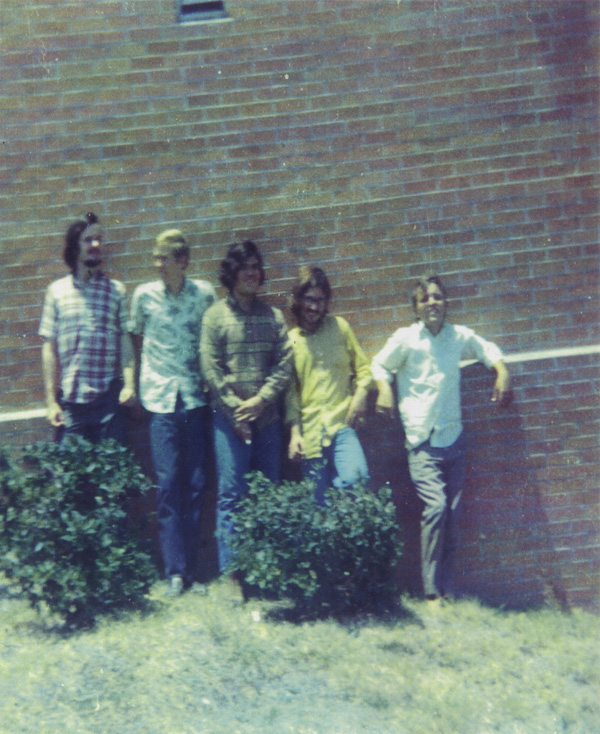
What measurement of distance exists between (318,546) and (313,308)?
4.60 ft

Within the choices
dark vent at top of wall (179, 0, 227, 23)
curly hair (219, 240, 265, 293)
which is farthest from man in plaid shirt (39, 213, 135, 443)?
dark vent at top of wall (179, 0, 227, 23)

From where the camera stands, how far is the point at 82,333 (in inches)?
182

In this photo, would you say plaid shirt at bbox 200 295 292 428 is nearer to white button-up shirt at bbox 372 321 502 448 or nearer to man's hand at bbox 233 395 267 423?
man's hand at bbox 233 395 267 423

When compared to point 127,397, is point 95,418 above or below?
below

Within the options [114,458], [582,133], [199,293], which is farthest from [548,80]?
[114,458]

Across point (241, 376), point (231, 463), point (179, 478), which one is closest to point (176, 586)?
point (179, 478)

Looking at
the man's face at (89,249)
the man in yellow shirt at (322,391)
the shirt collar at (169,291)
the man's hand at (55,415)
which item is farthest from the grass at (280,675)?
the man's face at (89,249)

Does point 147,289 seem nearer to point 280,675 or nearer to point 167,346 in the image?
point 167,346

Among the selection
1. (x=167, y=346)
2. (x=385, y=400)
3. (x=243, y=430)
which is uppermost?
(x=167, y=346)

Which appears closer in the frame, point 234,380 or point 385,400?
point 234,380

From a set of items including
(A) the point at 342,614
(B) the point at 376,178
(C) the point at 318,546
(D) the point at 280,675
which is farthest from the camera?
(B) the point at 376,178

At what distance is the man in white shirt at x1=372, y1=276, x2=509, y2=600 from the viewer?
15.5 ft

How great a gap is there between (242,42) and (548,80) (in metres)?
1.97

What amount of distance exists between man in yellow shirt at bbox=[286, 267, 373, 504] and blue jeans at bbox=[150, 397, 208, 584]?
1.83 feet
